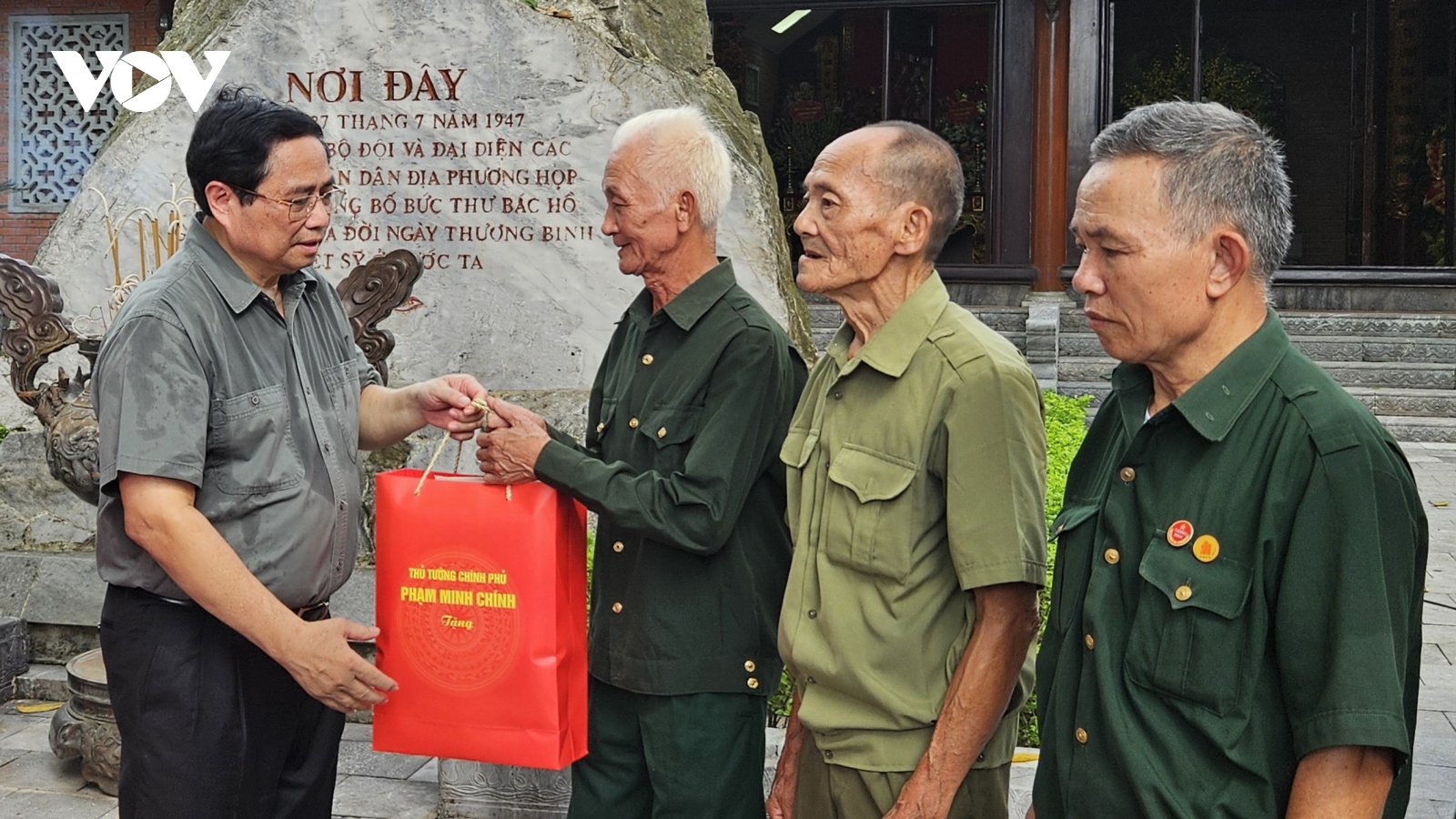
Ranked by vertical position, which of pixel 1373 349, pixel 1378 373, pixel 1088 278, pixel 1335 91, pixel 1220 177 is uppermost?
pixel 1335 91

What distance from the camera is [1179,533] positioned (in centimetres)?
165

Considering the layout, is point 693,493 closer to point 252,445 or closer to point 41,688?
point 252,445

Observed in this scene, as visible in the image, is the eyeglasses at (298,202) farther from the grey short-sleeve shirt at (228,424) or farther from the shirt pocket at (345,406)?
the shirt pocket at (345,406)

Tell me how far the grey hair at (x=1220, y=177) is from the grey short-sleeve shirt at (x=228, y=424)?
1487mm

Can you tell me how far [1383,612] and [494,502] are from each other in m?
1.43

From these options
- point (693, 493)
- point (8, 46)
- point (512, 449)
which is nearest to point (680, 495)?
point (693, 493)

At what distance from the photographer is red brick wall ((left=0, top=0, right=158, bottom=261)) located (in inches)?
561

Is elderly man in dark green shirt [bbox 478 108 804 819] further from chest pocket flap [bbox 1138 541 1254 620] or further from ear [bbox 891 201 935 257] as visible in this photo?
chest pocket flap [bbox 1138 541 1254 620]

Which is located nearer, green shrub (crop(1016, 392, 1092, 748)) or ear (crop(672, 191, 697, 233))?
ear (crop(672, 191, 697, 233))

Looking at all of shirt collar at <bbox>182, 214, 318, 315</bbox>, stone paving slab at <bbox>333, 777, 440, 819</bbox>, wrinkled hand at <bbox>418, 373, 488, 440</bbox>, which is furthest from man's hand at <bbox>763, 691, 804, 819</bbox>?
stone paving slab at <bbox>333, 777, 440, 819</bbox>

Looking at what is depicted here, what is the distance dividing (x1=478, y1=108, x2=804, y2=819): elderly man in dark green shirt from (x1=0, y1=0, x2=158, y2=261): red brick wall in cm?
1315

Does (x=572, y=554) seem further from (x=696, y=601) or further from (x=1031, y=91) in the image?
(x=1031, y=91)

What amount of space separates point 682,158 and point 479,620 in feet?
2.90

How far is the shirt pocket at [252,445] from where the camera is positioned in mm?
2357
